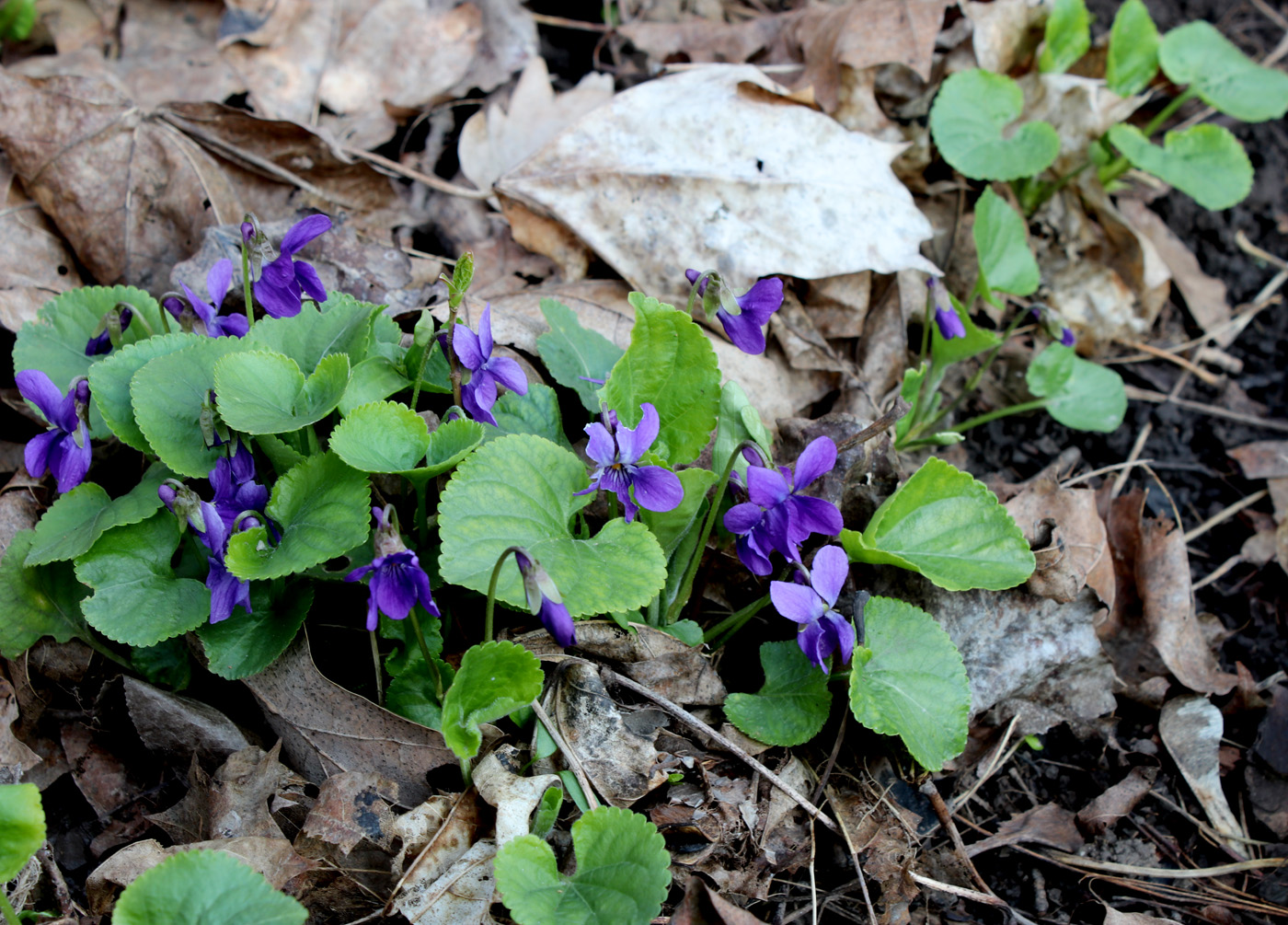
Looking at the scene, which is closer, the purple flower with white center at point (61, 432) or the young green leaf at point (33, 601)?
the purple flower with white center at point (61, 432)

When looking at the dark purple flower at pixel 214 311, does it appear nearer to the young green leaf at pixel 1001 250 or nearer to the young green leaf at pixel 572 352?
the young green leaf at pixel 572 352

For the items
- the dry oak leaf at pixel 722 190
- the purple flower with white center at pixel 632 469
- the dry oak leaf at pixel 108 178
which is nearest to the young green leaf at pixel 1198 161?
the dry oak leaf at pixel 722 190

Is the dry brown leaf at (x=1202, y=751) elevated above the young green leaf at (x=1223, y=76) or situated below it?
below

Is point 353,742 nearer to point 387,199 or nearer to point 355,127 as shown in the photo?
point 387,199

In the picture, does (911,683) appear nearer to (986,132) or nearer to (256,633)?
(256,633)

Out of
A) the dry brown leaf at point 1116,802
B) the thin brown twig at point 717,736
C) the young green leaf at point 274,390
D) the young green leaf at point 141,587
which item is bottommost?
the dry brown leaf at point 1116,802
